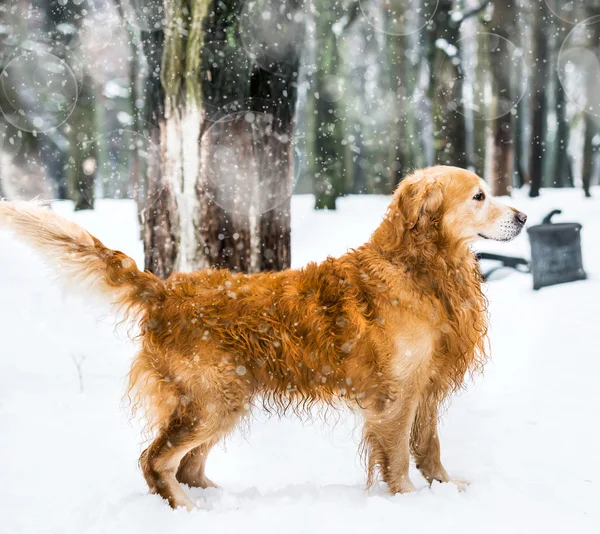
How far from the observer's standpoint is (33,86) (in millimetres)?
9336

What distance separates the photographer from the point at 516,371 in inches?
206

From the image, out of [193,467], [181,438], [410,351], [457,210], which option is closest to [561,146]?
[457,210]

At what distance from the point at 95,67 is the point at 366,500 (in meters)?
10.4

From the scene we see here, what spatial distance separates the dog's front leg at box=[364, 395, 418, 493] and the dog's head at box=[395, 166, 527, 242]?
924 mm

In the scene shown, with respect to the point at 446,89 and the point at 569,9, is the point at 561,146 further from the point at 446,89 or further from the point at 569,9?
the point at 446,89

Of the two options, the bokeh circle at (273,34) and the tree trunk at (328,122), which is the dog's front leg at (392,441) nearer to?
the bokeh circle at (273,34)

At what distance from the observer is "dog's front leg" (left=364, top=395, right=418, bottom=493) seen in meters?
3.06

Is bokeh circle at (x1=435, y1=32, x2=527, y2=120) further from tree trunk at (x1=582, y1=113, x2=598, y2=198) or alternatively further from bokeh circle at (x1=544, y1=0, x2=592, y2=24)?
tree trunk at (x1=582, y1=113, x2=598, y2=198)

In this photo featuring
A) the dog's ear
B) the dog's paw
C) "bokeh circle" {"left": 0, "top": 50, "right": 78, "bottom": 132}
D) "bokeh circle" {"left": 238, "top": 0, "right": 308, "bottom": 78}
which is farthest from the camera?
"bokeh circle" {"left": 0, "top": 50, "right": 78, "bottom": 132}

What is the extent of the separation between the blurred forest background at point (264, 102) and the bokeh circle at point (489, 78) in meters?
0.04

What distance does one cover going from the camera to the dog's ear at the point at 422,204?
10.0ft

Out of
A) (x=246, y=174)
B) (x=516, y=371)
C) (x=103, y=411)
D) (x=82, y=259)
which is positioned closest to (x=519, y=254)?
(x=516, y=371)

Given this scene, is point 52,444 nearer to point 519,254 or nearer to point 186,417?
point 186,417

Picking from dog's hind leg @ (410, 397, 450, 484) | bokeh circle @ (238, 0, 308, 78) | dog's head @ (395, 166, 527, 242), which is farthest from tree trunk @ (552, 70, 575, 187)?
dog's hind leg @ (410, 397, 450, 484)
